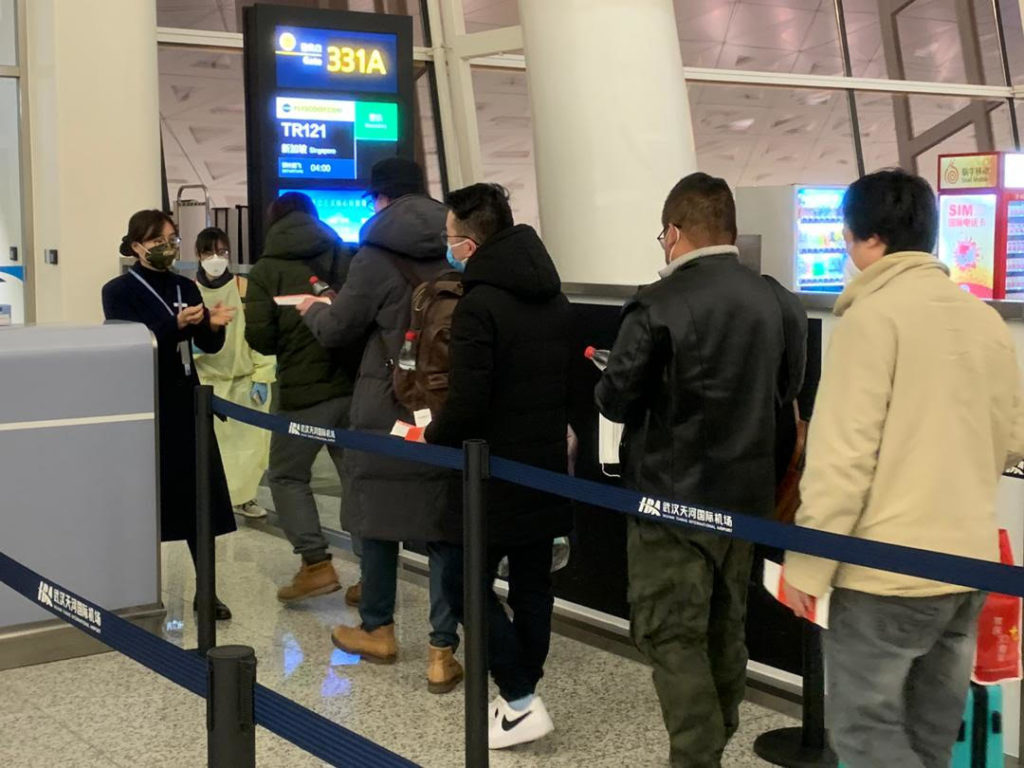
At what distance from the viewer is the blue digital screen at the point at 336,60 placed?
6652 mm

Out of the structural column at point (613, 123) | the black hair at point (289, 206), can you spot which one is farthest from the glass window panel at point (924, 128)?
the black hair at point (289, 206)

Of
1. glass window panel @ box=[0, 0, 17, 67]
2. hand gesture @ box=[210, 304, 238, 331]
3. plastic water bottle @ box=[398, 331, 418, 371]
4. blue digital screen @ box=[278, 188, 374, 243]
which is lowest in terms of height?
plastic water bottle @ box=[398, 331, 418, 371]

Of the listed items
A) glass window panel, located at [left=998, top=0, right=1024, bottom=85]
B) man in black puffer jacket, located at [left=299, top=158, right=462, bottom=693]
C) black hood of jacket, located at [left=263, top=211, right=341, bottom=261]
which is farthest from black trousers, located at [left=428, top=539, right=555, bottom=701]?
glass window panel, located at [left=998, top=0, right=1024, bottom=85]

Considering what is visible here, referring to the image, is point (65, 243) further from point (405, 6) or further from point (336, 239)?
point (405, 6)

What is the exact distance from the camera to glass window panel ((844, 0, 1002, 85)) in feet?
44.1

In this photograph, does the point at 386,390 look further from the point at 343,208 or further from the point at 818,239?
the point at 818,239

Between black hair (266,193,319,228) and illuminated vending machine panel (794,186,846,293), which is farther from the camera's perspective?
illuminated vending machine panel (794,186,846,293)

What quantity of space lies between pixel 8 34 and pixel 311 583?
18.1 feet

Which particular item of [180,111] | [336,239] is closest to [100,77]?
[180,111]

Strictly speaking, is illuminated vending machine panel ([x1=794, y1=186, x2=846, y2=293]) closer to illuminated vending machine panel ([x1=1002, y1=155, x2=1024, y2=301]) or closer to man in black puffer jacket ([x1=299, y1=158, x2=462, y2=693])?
illuminated vending machine panel ([x1=1002, y1=155, x2=1024, y2=301])

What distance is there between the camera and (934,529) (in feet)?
8.65

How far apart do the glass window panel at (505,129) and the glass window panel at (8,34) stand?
358 centimetres

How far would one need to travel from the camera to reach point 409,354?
166 inches

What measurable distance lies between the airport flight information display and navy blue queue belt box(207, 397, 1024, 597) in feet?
9.93
